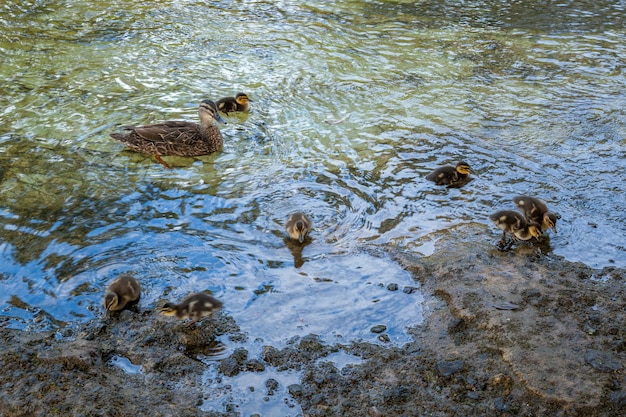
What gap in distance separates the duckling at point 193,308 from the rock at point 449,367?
160 cm

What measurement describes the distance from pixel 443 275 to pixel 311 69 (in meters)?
5.26

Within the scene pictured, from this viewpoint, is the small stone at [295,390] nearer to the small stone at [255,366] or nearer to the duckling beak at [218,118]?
the small stone at [255,366]

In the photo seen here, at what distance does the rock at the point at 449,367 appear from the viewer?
4.31m

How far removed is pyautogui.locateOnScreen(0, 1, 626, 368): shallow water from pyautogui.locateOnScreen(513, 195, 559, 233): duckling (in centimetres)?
21

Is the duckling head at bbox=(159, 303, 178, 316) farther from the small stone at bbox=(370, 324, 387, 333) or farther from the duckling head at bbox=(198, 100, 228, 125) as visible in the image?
the duckling head at bbox=(198, 100, 228, 125)

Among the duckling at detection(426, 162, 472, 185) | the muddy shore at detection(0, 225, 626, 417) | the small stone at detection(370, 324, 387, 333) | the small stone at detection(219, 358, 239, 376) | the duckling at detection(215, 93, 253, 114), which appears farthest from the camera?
the duckling at detection(215, 93, 253, 114)

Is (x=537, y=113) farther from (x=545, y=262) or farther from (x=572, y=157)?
(x=545, y=262)

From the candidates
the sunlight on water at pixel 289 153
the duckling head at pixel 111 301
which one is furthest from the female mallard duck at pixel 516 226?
the duckling head at pixel 111 301

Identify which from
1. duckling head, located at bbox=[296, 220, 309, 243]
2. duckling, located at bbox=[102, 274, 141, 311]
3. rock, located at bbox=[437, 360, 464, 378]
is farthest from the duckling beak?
rock, located at bbox=[437, 360, 464, 378]

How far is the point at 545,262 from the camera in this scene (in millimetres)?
5562

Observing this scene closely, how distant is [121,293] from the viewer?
4898 mm

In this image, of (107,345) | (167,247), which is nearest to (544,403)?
(107,345)

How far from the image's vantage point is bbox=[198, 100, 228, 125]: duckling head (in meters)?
7.84

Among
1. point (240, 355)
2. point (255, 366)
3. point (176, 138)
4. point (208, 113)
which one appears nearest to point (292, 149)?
point (208, 113)
